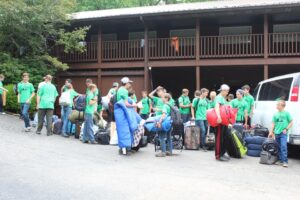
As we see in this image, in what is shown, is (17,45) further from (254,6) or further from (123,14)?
(254,6)

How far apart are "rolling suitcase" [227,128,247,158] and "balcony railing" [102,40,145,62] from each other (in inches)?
470

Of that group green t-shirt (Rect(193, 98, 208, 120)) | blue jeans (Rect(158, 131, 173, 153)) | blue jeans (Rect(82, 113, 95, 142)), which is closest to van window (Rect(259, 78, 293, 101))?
green t-shirt (Rect(193, 98, 208, 120))

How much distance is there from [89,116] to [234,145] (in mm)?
4258

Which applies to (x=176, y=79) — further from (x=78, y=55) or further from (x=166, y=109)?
(x=166, y=109)

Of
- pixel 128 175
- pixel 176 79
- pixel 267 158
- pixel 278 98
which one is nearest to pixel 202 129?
pixel 278 98

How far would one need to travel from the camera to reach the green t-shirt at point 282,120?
941 centimetres

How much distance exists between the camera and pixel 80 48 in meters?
21.2

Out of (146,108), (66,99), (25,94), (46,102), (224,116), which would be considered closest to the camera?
(224,116)

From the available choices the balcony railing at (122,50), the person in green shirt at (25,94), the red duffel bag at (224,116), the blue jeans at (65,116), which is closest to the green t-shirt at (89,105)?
the blue jeans at (65,116)

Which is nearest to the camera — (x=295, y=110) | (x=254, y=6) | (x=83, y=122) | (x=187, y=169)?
(x=187, y=169)

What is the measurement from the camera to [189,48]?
22.1 m

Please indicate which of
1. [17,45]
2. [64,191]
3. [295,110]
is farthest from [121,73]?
[64,191]

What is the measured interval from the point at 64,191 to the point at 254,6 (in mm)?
14819

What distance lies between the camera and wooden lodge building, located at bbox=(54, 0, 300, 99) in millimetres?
19609
